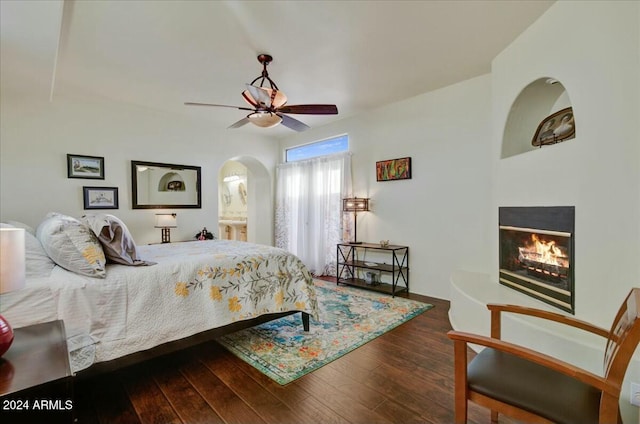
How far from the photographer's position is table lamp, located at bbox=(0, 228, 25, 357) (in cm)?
120

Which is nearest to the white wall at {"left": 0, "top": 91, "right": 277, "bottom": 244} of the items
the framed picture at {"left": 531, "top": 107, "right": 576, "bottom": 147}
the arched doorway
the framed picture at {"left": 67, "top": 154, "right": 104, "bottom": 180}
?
the framed picture at {"left": 67, "top": 154, "right": 104, "bottom": 180}

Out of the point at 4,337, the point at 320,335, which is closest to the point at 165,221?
the point at 320,335

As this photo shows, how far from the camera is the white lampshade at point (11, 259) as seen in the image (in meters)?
1.23

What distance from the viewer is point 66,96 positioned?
384 centimetres

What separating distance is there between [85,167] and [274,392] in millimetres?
3917

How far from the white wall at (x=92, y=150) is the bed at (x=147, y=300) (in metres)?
1.92

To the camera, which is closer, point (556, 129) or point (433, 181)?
point (556, 129)

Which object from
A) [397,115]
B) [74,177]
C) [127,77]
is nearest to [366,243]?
[397,115]

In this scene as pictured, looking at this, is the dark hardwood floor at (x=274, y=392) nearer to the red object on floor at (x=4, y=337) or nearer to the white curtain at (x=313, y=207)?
the red object on floor at (x=4, y=337)

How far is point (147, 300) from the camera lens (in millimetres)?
2014

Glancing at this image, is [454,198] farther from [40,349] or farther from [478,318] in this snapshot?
[40,349]

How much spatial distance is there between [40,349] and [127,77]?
3179 millimetres

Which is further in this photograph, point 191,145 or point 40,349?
point 191,145

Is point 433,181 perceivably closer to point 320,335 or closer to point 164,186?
Result: point 320,335
